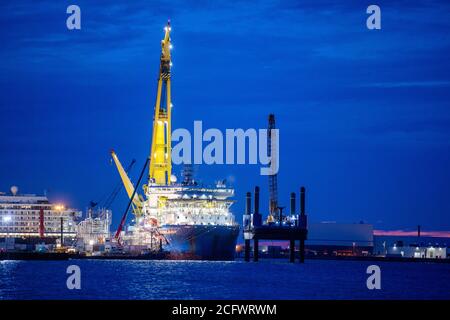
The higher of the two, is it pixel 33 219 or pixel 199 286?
pixel 33 219

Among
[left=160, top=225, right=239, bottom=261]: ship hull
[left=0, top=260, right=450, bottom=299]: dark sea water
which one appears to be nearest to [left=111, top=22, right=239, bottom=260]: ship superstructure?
[left=160, top=225, right=239, bottom=261]: ship hull

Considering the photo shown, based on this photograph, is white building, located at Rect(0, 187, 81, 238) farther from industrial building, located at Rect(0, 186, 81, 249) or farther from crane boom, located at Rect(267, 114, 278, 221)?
crane boom, located at Rect(267, 114, 278, 221)

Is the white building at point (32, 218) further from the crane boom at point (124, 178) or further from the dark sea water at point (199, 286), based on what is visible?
the dark sea water at point (199, 286)

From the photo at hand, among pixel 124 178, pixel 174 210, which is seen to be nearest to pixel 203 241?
pixel 174 210

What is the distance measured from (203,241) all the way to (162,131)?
22221 mm

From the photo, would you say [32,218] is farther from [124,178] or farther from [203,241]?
[203,241]

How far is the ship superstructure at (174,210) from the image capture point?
122 meters

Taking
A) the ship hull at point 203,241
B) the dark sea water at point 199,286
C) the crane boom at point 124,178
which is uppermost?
the crane boom at point 124,178

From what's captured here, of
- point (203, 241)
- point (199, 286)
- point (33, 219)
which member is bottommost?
point (199, 286)

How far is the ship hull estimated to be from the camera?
397ft

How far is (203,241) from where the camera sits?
121 metres

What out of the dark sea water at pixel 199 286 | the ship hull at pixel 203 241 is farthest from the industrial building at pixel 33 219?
the dark sea water at pixel 199 286
